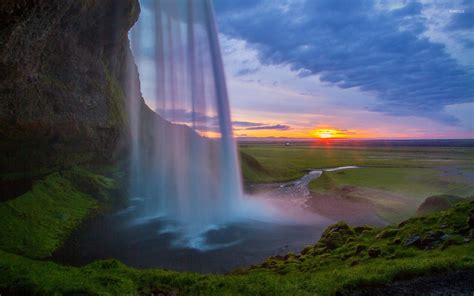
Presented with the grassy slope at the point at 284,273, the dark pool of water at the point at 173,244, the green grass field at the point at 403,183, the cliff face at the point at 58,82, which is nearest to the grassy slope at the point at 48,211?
the dark pool of water at the point at 173,244

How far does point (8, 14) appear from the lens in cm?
1744

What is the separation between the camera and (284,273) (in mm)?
16203

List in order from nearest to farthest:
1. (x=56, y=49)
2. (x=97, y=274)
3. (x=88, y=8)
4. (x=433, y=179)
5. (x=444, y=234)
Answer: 1. (x=97, y=274)
2. (x=444, y=234)
3. (x=56, y=49)
4. (x=88, y=8)
5. (x=433, y=179)

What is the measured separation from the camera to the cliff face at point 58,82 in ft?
73.2

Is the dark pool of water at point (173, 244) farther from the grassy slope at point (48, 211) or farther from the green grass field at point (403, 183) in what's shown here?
the green grass field at point (403, 183)

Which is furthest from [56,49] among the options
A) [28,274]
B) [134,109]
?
[134,109]

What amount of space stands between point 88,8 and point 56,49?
618 centimetres

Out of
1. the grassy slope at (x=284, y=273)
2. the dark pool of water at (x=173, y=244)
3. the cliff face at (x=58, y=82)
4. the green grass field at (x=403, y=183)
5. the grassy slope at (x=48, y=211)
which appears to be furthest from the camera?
the green grass field at (x=403, y=183)

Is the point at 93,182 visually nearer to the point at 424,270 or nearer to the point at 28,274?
the point at 28,274

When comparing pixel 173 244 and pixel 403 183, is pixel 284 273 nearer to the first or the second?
pixel 173 244

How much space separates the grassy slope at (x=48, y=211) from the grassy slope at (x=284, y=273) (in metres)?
7.11

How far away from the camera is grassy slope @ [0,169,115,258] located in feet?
71.3

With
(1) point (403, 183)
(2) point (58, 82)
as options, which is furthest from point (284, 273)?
Result: (1) point (403, 183)

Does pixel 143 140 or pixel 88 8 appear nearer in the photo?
pixel 88 8
